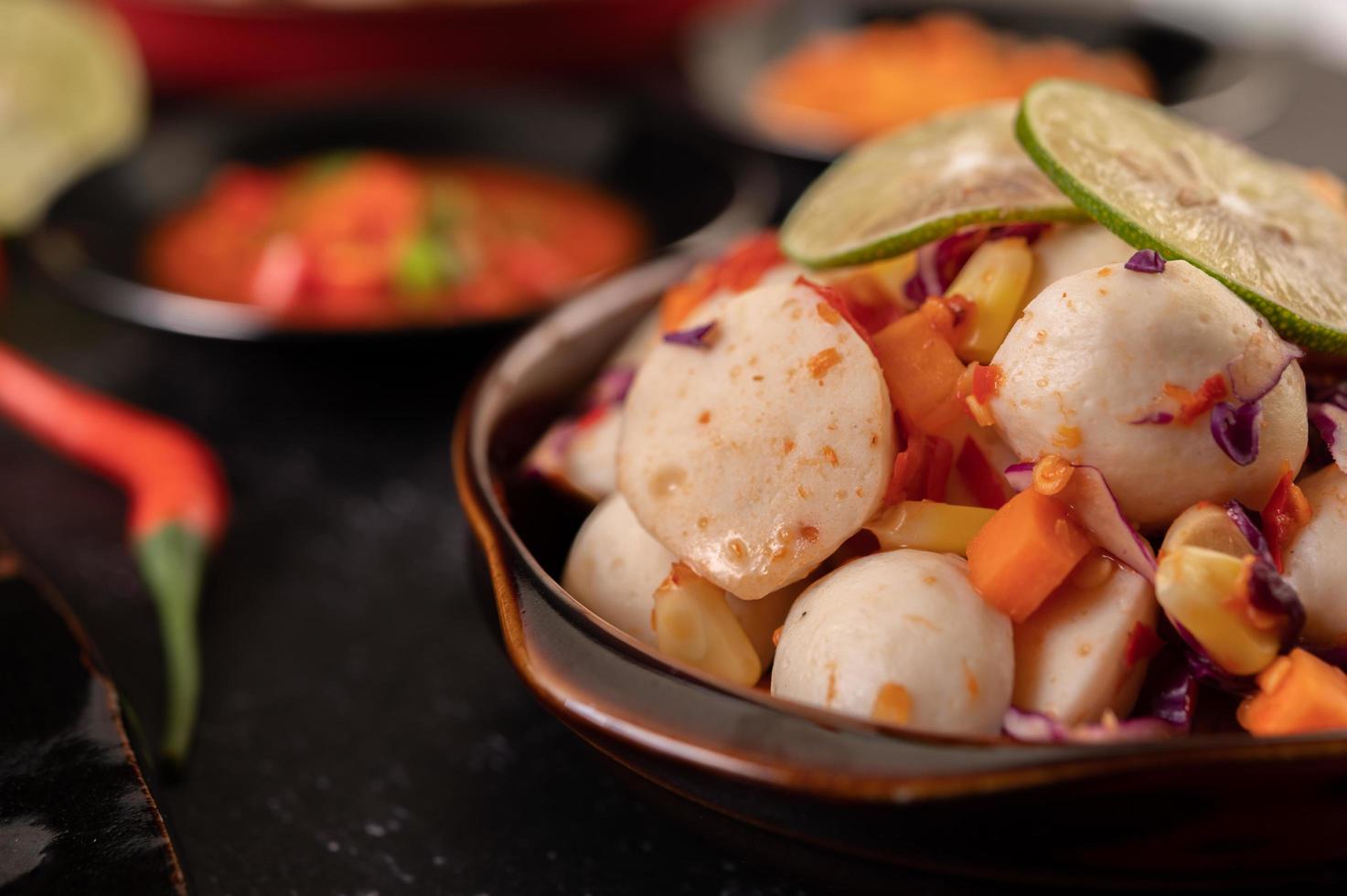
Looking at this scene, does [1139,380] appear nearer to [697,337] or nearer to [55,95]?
[697,337]

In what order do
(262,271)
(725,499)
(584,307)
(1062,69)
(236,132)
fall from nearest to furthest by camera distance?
1. (725,499)
2. (584,307)
3. (262,271)
4. (236,132)
5. (1062,69)

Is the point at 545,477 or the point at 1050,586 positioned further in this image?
the point at 545,477

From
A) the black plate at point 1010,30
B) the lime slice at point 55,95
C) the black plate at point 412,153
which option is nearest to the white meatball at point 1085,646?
the black plate at point 412,153

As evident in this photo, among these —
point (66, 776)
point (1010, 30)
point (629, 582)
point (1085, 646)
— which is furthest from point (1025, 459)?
point (1010, 30)

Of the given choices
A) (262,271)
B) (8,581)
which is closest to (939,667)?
(8,581)

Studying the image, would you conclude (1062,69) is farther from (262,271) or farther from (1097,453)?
(1097,453)

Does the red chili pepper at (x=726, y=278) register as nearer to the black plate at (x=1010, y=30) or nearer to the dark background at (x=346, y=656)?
the dark background at (x=346, y=656)
